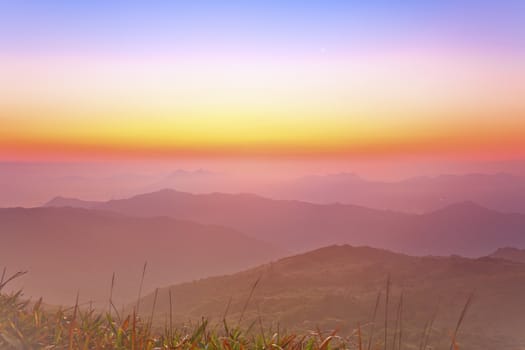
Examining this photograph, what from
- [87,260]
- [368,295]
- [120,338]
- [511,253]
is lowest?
[87,260]

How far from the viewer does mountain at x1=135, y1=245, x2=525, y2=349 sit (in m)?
38.8

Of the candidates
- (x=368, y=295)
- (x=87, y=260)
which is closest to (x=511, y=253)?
(x=368, y=295)

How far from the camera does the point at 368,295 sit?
4991 centimetres

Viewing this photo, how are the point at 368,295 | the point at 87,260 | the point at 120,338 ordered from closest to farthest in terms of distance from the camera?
the point at 120,338
the point at 368,295
the point at 87,260

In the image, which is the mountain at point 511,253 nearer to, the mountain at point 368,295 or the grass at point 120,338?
the mountain at point 368,295

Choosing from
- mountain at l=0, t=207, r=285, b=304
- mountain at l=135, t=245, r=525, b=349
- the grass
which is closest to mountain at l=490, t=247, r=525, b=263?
mountain at l=135, t=245, r=525, b=349

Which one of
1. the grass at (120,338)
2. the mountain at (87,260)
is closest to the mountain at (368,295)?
the grass at (120,338)

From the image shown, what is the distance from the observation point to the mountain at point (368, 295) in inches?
1528

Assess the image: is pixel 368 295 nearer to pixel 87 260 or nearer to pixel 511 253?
pixel 511 253

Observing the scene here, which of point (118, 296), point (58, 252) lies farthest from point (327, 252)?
point (58, 252)

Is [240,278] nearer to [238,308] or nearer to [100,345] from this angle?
[238,308]

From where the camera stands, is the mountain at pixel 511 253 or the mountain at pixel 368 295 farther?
the mountain at pixel 511 253

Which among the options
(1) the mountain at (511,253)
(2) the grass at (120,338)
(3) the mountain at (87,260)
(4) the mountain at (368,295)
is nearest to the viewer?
(2) the grass at (120,338)

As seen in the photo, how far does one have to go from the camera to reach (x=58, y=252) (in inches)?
6939
